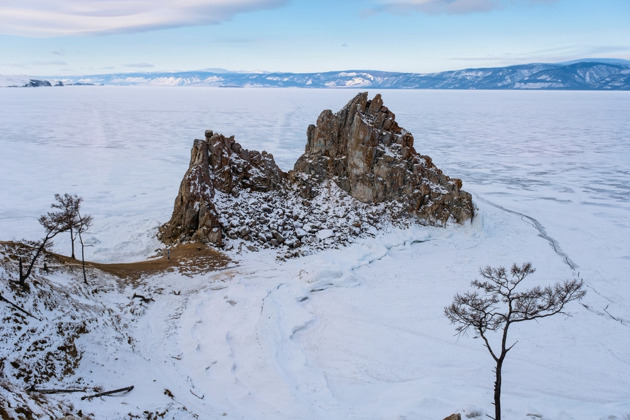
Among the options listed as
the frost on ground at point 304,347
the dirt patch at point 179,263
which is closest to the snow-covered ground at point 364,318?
the frost on ground at point 304,347

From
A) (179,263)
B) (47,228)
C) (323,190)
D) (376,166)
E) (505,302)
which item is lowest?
(179,263)

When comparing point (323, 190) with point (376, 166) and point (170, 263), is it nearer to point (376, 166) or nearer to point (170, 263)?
point (376, 166)

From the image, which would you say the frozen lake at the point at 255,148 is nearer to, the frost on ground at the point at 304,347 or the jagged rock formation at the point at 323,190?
the jagged rock formation at the point at 323,190

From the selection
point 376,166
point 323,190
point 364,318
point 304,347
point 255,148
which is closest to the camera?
point 304,347

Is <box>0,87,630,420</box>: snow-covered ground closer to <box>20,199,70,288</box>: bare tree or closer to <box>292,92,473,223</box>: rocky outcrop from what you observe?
<box>292,92,473,223</box>: rocky outcrop

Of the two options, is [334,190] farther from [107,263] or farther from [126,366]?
[126,366]

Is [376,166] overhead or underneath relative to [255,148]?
underneath

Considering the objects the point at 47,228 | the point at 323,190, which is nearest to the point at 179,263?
the point at 47,228
